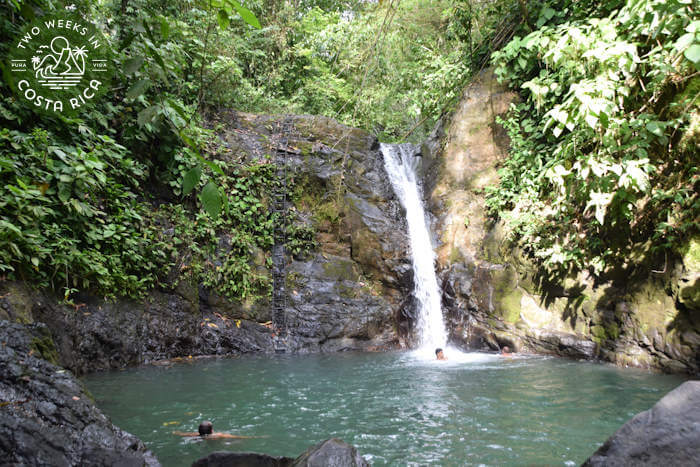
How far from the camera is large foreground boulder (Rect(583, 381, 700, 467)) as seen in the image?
5.99 ft

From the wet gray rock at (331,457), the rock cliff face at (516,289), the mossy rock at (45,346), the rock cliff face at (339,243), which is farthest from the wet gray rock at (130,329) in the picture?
the rock cliff face at (516,289)

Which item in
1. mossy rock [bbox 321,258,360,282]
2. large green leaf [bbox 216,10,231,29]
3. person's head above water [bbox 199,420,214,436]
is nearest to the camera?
large green leaf [bbox 216,10,231,29]

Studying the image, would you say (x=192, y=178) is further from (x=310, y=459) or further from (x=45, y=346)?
(x=45, y=346)

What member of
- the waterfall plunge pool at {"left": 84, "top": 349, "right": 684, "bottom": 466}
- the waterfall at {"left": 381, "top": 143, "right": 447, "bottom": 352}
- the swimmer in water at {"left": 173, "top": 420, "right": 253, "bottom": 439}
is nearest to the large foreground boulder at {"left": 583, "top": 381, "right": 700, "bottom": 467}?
the waterfall plunge pool at {"left": 84, "top": 349, "right": 684, "bottom": 466}

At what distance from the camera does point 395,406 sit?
14.5ft

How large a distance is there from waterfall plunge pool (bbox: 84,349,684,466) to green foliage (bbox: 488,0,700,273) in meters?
1.92

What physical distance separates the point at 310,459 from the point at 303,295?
6.13m

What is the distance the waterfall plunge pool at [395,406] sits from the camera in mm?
3297

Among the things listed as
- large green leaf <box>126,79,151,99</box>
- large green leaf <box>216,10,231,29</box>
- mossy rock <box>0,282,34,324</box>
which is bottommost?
mossy rock <box>0,282,34,324</box>

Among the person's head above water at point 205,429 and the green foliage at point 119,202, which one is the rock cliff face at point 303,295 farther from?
the person's head above water at point 205,429

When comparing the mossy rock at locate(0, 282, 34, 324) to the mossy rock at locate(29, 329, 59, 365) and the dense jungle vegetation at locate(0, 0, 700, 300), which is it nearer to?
the dense jungle vegetation at locate(0, 0, 700, 300)

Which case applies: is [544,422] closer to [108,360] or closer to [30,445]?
[30,445]

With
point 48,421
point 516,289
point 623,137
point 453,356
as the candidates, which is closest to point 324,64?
point 516,289

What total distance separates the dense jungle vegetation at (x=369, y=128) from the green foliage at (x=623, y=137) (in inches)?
1.0
